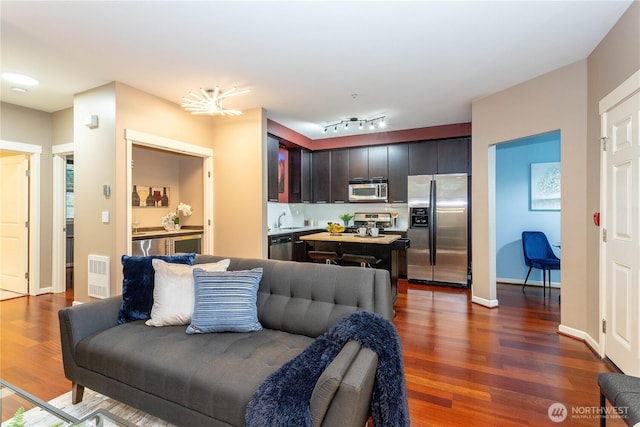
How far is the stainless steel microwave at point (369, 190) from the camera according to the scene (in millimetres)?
5789

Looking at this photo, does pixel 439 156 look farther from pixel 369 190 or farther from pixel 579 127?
pixel 579 127

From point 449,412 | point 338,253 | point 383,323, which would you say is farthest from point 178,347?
point 338,253

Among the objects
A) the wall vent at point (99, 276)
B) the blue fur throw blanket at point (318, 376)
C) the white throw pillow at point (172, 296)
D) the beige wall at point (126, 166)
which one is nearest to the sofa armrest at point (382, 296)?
the blue fur throw blanket at point (318, 376)

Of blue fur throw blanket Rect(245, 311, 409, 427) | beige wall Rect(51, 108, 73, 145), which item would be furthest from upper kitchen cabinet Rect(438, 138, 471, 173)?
beige wall Rect(51, 108, 73, 145)

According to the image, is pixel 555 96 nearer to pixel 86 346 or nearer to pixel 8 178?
pixel 86 346

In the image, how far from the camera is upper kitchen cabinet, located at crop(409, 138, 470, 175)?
17.0 feet

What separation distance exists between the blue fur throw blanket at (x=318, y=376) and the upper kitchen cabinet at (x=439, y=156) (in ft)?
14.1

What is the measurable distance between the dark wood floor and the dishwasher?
2012 mm

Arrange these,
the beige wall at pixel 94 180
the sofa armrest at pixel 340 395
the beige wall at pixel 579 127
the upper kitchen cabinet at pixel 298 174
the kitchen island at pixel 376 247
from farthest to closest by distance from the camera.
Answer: the upper kitchen cabinet at pixel 298 174 → the kitchen island at pixel 376 247 → the beige wall at pixel 94 180 → the beige wall at pixel 579 127 → the sofa armrest at pixel 340 395

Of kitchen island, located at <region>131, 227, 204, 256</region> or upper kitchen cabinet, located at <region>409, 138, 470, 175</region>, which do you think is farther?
upper kitchen cabinet, located at <region>409, 138, 470, 175</region>

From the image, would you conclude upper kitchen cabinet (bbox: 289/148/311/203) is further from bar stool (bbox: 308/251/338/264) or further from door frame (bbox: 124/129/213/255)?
bar stool (bbox: 308/251/338/264)

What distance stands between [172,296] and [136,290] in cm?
34

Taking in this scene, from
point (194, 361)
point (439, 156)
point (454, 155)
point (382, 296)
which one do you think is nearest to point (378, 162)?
point (439, 156)

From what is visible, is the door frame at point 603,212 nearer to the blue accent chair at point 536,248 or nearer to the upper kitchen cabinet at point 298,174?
the blue accent chair at point 536,248
